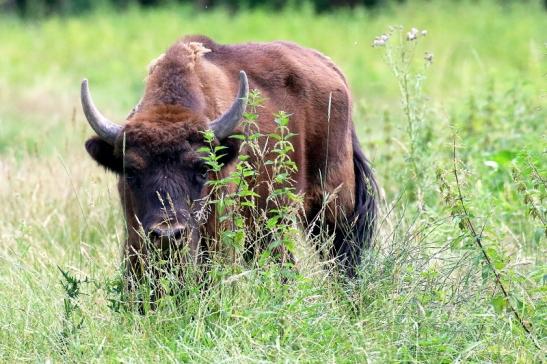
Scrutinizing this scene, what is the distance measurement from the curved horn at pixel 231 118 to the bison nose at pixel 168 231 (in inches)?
29.3

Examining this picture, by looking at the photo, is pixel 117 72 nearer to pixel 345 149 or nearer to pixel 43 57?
pixel 43 57

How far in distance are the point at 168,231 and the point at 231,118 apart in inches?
35.2

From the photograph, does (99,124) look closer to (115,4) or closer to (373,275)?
(373,275)

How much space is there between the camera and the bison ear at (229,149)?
6605 mm

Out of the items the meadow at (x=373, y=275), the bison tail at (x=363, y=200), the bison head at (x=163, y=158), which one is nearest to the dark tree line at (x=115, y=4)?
the meadow at (x=373, y=275)

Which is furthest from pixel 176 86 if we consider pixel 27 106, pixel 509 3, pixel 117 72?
pixel 509 3

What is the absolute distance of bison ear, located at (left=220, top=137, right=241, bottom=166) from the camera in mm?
6605

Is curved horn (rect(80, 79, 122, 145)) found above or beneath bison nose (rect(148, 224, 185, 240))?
above

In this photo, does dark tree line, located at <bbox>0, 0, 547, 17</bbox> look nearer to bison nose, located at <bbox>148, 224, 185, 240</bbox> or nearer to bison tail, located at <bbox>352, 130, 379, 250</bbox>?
bison tail, located at <bbox>352, 130, 379, 250</bbox>

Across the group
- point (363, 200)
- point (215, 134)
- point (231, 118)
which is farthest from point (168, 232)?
point (363, 200)

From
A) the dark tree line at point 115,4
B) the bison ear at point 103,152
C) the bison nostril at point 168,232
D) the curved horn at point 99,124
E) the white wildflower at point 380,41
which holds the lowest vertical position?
the dark tree line at point 115,4

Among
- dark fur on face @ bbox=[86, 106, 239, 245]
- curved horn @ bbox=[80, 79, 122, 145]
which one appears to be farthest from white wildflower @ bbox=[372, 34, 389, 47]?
curved horn @ bbox=[80, 79, 122, 145]

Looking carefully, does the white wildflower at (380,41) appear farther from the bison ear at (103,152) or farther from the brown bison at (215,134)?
the bison ear at (103,152)

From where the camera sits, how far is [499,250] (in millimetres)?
6160
